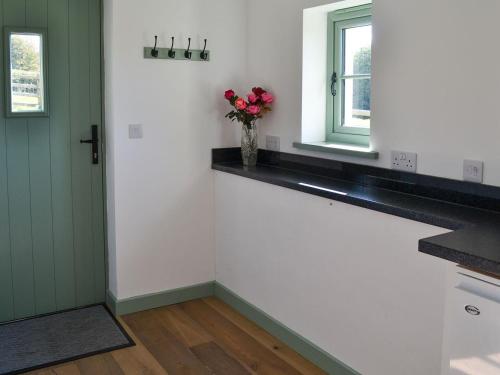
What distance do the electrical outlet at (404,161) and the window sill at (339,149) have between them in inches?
4.4

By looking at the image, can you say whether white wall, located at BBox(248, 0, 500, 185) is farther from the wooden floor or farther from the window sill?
the wooden floor

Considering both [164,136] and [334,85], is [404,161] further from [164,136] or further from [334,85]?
[164,136]

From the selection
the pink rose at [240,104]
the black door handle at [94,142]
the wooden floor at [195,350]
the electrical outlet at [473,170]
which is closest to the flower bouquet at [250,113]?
the pink rose at [240,104]

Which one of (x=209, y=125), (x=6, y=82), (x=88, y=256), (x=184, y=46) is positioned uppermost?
(x=184, y=46)

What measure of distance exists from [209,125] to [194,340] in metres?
1.32

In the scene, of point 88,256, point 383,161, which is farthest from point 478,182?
point 88,256

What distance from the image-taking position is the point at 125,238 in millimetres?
3535

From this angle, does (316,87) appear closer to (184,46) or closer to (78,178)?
(184,46)

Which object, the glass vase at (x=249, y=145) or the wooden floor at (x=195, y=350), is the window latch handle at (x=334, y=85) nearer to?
the glass vase at (x=249, y=145)

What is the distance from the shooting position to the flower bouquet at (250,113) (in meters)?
3.51

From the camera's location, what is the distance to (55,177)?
3.45 metres

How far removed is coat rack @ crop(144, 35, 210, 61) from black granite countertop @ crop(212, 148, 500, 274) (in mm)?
678

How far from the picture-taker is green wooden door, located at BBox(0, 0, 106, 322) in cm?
332

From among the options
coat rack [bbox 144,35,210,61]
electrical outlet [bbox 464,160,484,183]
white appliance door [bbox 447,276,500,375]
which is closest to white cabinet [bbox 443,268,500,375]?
white appliance door [bbox 447,276,500,375]
